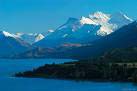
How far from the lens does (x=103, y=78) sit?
199 metres

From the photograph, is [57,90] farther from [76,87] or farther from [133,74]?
[133,74]

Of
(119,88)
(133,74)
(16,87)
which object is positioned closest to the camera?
(119,88)

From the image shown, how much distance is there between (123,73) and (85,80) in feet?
43.4

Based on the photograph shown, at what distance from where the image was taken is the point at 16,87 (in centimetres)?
17200

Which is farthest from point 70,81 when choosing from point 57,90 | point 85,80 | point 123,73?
point 57,90

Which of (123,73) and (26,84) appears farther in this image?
(123,73)

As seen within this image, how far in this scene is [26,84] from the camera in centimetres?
18162

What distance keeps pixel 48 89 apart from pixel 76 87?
394 inches

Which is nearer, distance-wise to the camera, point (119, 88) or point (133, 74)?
point (119, 88)

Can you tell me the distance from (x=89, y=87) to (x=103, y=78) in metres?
31.0

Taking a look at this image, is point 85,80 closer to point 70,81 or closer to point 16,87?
point 70,81

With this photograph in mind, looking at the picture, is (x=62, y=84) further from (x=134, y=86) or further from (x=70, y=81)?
(x=134, y=86)

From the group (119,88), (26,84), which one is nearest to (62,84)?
(26,84)

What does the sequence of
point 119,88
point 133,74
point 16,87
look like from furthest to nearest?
point 133,74
point 16,87
point 119,88
